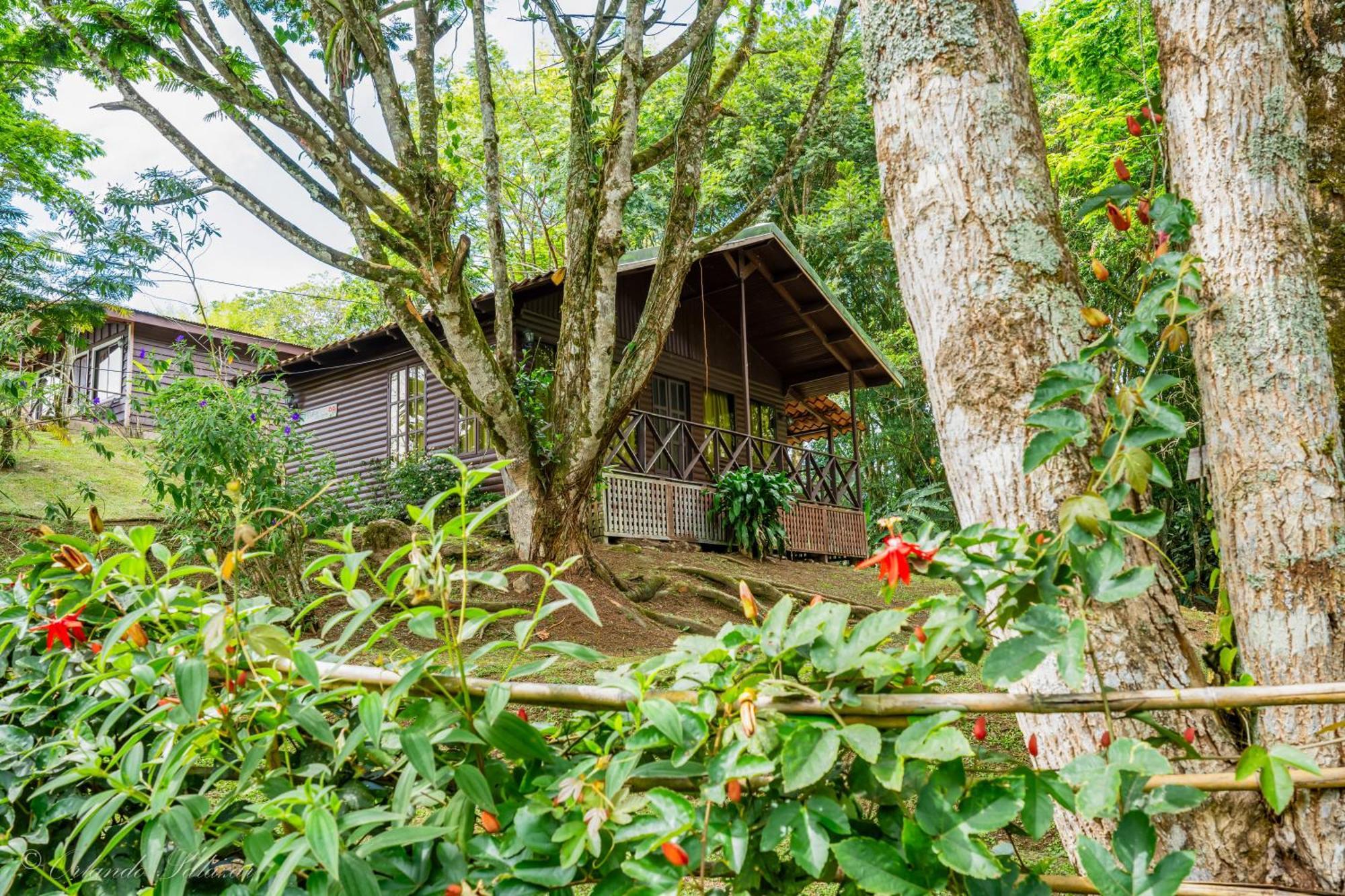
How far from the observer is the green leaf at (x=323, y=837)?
2.79 feet

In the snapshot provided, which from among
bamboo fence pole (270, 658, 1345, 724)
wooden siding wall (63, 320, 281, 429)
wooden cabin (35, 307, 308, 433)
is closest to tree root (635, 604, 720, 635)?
bamboo fence pole (270, 658, 1345, 724)

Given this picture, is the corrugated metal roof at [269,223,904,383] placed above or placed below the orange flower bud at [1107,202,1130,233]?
above

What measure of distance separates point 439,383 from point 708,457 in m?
5.04

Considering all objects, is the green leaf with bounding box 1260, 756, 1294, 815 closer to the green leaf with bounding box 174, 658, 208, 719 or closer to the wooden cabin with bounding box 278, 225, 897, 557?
the green leaf with bounding box 174, 658, 208, 719

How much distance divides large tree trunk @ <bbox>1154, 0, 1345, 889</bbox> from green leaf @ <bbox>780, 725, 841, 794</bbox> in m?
0.90

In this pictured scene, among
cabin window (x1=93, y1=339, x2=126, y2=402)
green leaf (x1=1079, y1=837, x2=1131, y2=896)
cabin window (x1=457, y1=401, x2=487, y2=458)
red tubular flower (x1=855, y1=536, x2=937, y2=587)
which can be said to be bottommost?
green leaf (x1=1079, y1=837, x2=1131, y2=896)

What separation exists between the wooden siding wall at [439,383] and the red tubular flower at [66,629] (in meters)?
12.7

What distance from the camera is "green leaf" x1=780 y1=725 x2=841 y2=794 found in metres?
0.86

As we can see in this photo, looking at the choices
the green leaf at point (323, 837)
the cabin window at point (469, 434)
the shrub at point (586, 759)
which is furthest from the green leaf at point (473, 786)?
the cabin window at point (469, 434)

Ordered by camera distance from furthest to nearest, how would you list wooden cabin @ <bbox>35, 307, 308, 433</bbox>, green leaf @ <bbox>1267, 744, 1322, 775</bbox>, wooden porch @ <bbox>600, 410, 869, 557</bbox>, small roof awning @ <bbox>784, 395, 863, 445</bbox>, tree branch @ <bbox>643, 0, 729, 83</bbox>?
wooden cabin @ <bbox>35, 307, 308, 433</bbox>
small roof awning @ <bbox>784, 395, 863, 445</bbox>
wooden porch @ <bbox>600, 410, 869, 557</bbox>
tree branch @ <bbox>643, 0, 729, 83</bbox>
green leaf @ <bbox>1267, 744, 1322, 775</bbox>

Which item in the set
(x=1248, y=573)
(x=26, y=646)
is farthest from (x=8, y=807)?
(x=1248, y=573)

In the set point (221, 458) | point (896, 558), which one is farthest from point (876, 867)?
point (221, 458)

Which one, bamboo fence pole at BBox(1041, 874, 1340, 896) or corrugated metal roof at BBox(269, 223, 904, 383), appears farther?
corrugated metal roof at BBox(269, 223, 904, 383)

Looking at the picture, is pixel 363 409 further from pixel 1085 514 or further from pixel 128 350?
pixel 1085 514
